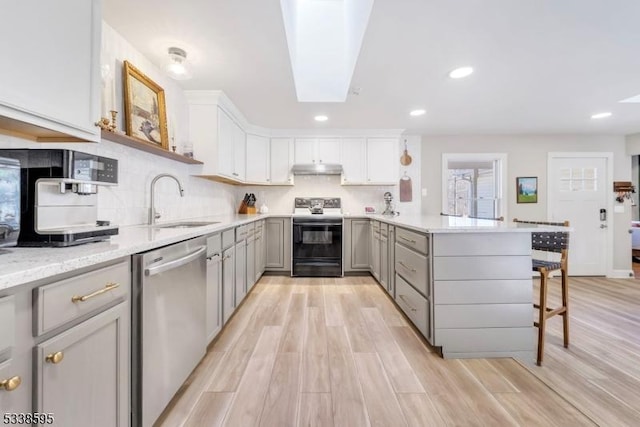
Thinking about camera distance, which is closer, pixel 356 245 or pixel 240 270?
pixel 240 270

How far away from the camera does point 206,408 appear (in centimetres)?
142

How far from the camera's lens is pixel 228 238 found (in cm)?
223

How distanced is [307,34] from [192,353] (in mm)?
2988

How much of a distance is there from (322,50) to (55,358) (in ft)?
10.4

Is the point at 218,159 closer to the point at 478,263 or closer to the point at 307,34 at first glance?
the point at 307,34

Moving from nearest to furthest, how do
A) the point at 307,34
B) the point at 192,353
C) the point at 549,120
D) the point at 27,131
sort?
the point at 27,131
the point at 192,353
the point at 307,34
the point at 549,120

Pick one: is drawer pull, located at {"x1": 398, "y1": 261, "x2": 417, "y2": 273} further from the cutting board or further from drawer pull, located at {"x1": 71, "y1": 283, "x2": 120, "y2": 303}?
the cutting board

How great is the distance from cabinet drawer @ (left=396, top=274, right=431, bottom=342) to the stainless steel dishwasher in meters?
1.55

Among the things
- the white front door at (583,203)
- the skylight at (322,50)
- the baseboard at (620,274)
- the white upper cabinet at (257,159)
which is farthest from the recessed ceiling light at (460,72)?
the baseboard at (620,274)

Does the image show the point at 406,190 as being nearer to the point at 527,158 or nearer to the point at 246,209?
the point at 527,158

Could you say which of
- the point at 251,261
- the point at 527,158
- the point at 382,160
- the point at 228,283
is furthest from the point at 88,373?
the point at 527,158

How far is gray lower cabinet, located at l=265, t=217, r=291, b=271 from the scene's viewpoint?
12.9ft

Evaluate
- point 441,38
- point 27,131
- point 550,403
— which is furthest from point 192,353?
point 441,38

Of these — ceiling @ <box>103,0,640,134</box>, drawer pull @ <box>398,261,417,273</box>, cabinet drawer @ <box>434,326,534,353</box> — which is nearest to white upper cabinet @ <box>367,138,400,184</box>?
ceiling @ <box>103,0,640,134</box>
